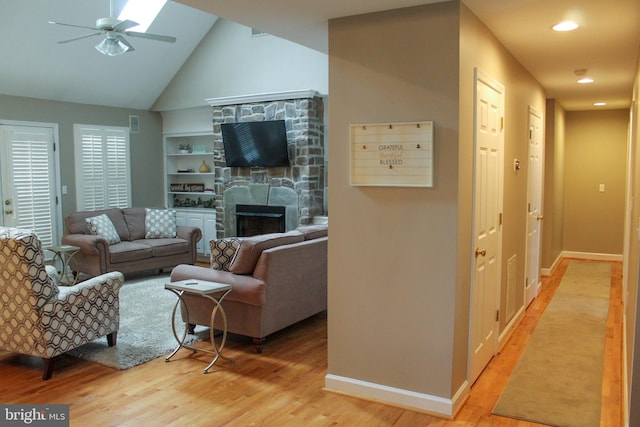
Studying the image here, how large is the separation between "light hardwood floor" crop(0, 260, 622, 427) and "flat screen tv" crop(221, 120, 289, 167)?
11.2ft

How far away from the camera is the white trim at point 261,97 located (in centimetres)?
706

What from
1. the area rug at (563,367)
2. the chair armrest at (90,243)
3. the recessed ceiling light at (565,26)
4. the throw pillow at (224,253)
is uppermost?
the recessed ceiling light at (565,26)

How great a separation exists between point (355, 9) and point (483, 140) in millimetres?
1164

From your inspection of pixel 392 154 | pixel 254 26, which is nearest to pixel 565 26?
pixel 392 154

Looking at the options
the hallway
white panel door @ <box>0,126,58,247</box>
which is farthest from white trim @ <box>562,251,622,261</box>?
white panel door @ <box>0,126,58,247</box>

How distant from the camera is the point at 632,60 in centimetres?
450

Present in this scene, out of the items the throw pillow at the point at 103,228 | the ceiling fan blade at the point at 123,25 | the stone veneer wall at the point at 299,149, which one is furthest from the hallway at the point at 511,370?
the throw pillow at the point at 103,228

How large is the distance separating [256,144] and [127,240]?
221 centimetres

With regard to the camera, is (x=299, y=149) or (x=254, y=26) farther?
(x=299, y=149)

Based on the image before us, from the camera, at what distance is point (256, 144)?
7434mm

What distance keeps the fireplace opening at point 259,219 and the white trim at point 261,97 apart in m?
1.50

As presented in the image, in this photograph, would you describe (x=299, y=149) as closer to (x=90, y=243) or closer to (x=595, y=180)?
(x=90, y=243)

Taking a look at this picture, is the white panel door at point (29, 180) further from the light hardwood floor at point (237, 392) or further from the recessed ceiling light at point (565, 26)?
the recessed ceiling light at point (565, 26)

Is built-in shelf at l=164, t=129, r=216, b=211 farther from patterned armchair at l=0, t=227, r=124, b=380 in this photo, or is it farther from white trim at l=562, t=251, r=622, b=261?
white trim at l=562, t=251, r=622, b=261
